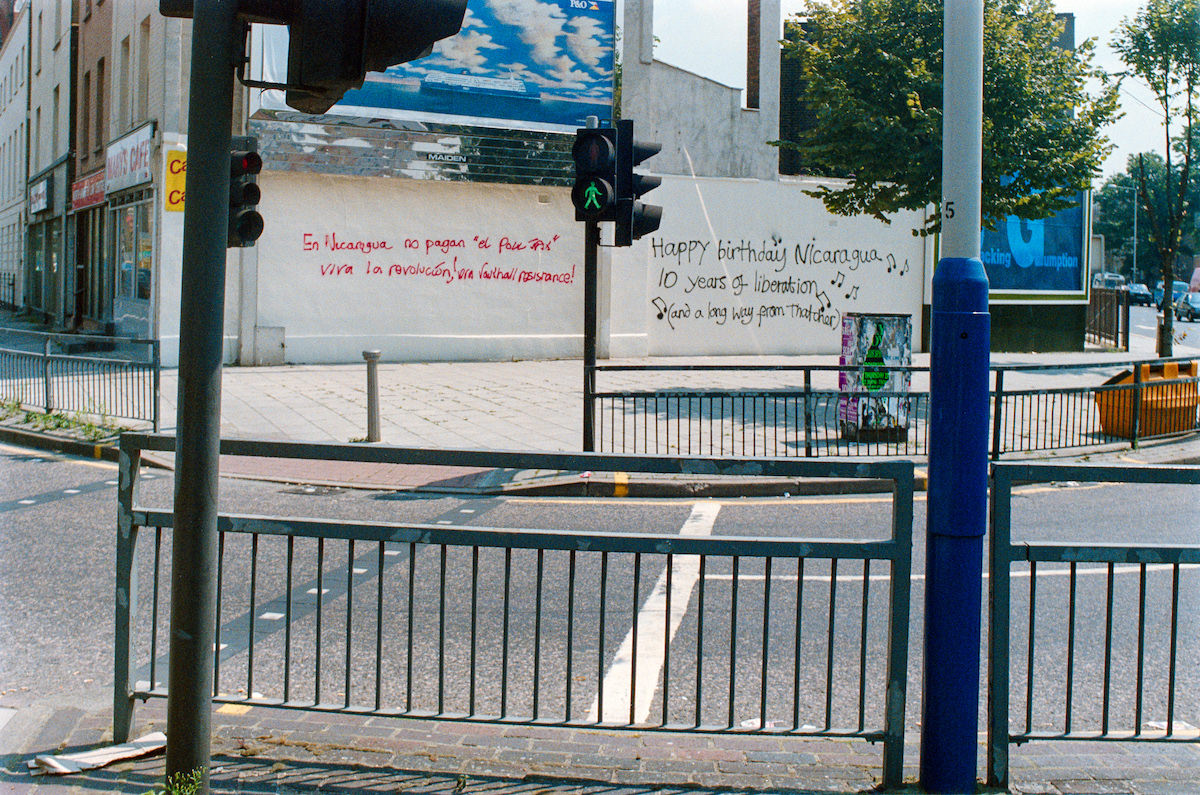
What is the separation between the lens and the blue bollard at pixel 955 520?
3.40m

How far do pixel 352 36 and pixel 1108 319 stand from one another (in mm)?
30291

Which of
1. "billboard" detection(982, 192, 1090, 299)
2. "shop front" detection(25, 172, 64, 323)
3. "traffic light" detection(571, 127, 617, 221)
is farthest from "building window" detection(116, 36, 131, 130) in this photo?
"billboard" detection(982, 192, 1090, 299)

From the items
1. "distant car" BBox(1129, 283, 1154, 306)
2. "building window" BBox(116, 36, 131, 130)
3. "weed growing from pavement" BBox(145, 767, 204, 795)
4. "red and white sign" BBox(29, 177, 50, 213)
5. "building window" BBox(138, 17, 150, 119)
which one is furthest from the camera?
"distant car" BBox(1129, 283, 1154, 306)

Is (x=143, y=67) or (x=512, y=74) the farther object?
(x=143, y=67)

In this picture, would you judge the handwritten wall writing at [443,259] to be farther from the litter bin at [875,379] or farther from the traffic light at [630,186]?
the traffic light at [630,186]

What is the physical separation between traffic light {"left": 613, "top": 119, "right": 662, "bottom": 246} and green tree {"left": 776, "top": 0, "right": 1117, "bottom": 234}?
7.72 metres

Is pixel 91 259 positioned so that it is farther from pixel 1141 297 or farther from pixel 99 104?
pixel 1141 297

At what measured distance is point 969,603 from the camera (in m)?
3.47

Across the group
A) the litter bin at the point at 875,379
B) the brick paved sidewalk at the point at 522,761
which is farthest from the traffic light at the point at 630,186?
the brick paved sidewalk at the point at 522,761

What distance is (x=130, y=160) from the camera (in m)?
21.5

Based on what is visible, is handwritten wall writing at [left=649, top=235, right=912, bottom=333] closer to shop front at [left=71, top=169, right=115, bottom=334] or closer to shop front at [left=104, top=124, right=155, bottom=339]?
shop front at [left=104, top=124, right=155, bottom=339]

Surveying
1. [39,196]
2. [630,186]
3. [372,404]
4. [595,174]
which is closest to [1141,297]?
[39,196]

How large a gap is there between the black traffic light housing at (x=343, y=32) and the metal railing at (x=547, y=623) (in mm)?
1253

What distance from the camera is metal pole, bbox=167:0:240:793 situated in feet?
9.70
